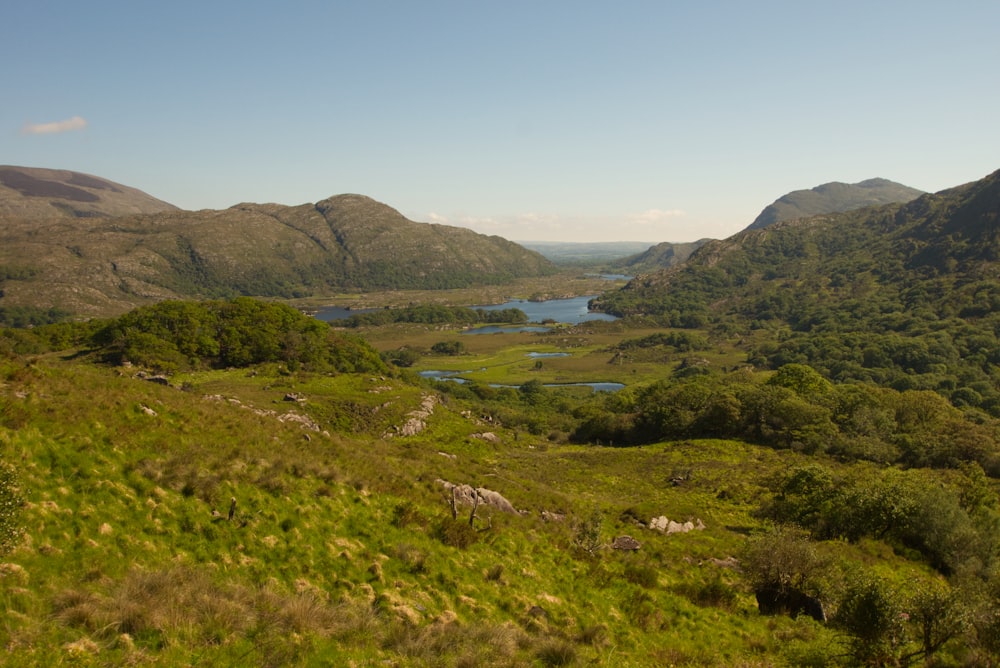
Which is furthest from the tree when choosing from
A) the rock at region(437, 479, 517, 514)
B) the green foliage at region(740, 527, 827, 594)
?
the rock at region(437, 479, 517, 514)

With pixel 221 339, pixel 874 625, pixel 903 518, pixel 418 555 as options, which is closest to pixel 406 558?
pixel 418 555

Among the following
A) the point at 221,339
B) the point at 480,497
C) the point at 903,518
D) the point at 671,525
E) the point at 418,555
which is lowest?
the point at 671,525

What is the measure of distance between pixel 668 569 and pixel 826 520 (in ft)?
53.4

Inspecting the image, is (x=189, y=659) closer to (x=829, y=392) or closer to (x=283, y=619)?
(x=283, y=619)

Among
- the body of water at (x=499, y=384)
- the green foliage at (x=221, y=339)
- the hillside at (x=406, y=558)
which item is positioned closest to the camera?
the hillside at (x=406, y=558)

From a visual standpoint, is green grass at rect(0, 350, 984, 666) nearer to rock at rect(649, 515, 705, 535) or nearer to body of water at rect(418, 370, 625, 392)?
rock at rect(649, 515, 705, 535)

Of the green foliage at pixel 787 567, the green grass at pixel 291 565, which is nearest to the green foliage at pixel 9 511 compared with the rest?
the green grass at pixel 291 565

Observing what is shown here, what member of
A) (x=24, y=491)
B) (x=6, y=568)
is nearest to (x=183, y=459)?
(x=24, y=491)

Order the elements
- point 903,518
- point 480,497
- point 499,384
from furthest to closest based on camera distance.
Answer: point 499,384 < point 903,518 < point 480,497

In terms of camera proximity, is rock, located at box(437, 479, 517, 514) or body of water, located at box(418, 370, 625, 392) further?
body of water, located at box(418, 370, 625, 392)

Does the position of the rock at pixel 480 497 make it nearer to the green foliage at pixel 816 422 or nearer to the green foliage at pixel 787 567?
the green foliage at pixel 787 567

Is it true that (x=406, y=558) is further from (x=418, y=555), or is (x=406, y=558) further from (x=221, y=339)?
(x=221, y=339)

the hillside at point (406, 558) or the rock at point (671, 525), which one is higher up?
the hillside at point (406, 558)

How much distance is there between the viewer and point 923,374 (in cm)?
13512
